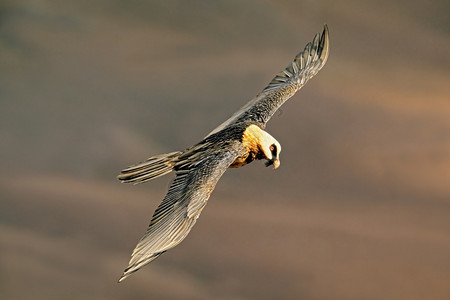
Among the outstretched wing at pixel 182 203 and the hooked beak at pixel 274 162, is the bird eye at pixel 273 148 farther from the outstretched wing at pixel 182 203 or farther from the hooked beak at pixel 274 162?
the outstretched wing at pixel 182 203

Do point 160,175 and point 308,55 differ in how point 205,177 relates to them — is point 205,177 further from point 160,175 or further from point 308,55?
point 308,55

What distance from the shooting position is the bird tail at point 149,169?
11.1 metres

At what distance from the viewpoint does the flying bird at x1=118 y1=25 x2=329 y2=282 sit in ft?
30.4

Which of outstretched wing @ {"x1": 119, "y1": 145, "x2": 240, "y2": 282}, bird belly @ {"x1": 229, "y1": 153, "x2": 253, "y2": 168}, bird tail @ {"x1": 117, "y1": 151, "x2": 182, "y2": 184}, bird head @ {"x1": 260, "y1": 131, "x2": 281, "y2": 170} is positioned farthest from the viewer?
bird head @ {"x1": 260, "y1": 131, "x2": 281, "y2": 170}

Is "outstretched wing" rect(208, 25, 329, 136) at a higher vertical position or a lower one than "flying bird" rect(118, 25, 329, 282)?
higher

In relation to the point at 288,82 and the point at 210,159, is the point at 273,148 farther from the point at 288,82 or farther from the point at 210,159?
the point at 288,82

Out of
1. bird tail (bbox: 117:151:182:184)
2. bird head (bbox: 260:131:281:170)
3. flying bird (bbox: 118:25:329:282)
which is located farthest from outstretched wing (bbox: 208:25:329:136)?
bird tail (bbox: 117:151:182:184)

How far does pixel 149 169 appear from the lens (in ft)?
36.8

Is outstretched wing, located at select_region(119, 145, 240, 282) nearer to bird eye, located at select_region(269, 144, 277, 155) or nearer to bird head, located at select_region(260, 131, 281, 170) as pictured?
bird head, located at select_region(260, 131, 281, 170)

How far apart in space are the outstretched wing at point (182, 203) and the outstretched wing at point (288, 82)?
2301 millimetres

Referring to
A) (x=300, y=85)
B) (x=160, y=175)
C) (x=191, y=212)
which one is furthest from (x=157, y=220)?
(x=300, y=85)

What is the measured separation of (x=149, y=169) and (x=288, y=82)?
4.34 m

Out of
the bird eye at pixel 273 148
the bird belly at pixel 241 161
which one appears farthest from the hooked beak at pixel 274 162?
the bird belly at pixel 241 161

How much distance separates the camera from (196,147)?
11180 mm
